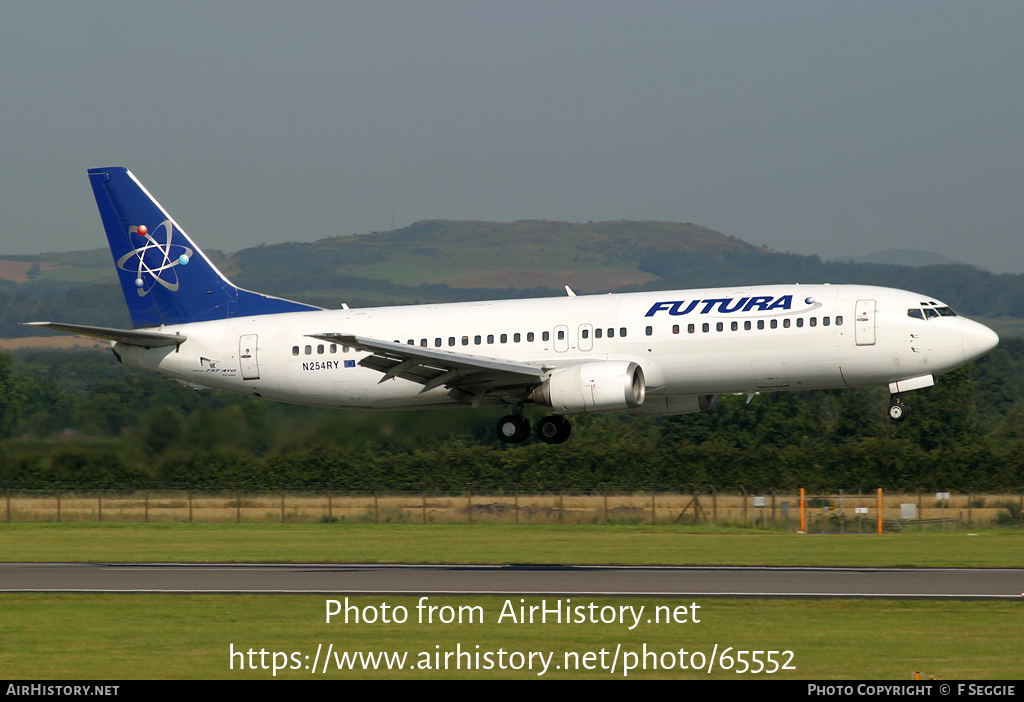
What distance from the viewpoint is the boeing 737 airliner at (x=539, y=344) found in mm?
37375

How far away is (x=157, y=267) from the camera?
151 ft

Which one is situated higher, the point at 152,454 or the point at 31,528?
the point at 152,454

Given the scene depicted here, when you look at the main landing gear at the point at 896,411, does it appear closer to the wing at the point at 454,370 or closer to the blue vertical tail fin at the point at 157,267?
the wing at the point at 454,370

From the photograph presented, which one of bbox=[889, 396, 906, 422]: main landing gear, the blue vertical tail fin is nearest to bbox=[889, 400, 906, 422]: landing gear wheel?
bbox=[889, 396, 906, 422]: main landing gear

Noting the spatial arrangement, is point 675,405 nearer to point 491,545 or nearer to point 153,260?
point 491,545

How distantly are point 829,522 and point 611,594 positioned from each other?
29.1 metres

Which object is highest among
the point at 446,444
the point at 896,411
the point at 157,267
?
the point at 157,267

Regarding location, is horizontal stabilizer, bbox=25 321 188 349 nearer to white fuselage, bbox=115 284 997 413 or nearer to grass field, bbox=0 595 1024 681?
white fuselage, bbox=115 284 997 413

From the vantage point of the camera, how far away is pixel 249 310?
45.2m

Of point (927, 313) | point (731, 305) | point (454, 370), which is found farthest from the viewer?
point (454, 370)

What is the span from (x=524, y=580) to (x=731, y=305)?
10.0 meters

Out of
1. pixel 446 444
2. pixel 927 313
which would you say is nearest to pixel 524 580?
pixel 927 313
